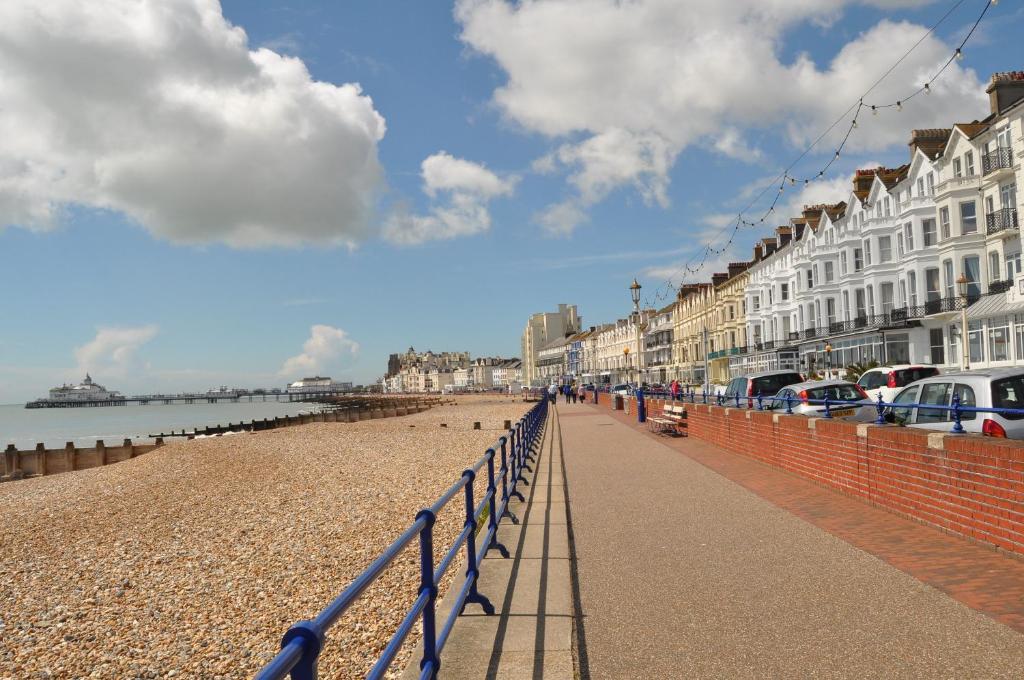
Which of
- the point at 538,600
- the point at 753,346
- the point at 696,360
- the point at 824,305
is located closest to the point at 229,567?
the point at 538,600

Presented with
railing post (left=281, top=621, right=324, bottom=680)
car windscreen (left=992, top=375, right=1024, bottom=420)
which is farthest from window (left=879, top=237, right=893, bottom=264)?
railing post (left=281, top=621, right=324, bottom=680)

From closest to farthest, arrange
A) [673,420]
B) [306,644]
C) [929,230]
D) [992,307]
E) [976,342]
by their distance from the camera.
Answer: [306,644]
[673,420]
[992,307]
[976,342]
[929,230]

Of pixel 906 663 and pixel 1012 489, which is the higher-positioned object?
pixel 1012 489

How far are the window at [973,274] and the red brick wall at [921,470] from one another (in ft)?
89.1

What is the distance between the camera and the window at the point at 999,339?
30969mm

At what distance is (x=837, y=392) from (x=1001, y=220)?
2129 centimetres

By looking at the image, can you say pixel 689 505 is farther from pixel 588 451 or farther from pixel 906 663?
pixel 588 451

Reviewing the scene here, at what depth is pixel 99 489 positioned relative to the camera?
818 inches

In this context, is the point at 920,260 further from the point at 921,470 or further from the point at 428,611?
the point at 428,611

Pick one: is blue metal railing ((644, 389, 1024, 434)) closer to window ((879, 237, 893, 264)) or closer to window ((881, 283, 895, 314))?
window ((881, 283, 895, 314))

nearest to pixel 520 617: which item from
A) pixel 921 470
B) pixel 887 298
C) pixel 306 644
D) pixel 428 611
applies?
pixel 428 611

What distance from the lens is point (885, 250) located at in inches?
1660

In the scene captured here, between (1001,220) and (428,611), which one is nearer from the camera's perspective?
(428,611)

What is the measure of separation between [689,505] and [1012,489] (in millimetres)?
4289
